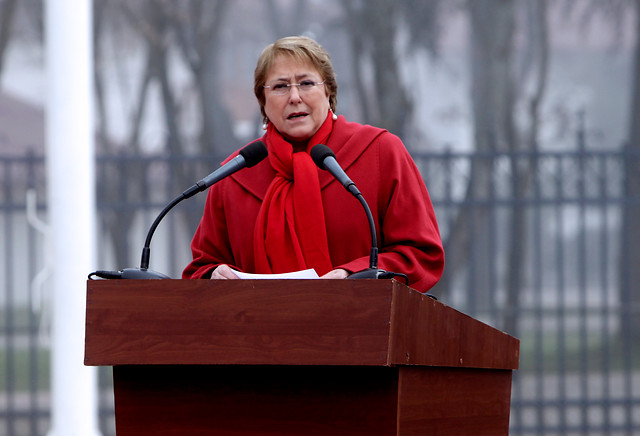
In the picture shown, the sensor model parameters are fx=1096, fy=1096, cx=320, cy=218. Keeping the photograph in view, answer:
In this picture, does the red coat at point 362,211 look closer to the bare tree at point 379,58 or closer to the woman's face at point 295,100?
the woman's face at point 295,100

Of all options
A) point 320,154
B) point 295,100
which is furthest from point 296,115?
point 320,154

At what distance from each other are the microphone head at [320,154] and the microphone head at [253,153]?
0.15m

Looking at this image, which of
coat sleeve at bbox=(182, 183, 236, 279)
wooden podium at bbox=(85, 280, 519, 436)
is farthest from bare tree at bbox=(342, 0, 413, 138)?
wooden podium at bbox=(85, 280, 519, 436)

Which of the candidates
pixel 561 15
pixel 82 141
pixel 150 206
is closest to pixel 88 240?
pixel 82 141

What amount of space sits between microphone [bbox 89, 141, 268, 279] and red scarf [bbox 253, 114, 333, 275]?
0.13 meters

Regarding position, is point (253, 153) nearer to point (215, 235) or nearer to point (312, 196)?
point (312, 196)

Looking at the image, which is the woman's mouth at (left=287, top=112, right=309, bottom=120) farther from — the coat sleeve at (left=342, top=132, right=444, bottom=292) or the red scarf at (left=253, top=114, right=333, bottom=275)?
the coat sleeve at (left=342, top=132, right=444, bottom=292)

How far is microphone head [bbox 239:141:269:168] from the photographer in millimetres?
2805

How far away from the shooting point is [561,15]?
1291cm

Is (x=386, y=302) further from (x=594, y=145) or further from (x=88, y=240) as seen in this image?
(x=594, y=145)

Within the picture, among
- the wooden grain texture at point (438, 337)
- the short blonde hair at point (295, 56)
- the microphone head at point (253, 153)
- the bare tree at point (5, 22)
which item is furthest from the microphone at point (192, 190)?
the bare tree at point (5, 22)

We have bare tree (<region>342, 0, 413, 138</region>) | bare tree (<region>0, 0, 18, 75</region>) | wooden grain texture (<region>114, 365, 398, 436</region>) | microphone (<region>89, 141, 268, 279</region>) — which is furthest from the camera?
bare tree (<region>0, 0, 18, 75</region>)

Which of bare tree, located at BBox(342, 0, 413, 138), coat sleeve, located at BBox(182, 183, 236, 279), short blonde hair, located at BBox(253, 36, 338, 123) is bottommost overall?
coat sleeve, located at BBox(182, 183, 236, 279)

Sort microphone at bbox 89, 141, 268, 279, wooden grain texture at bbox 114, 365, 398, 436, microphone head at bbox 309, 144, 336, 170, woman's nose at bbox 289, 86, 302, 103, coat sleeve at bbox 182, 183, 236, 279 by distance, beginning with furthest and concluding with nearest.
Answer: coat sleeve at bbox 182, 183, 236, 279 → woman's nose at bbox 289, 86, 302, 103 → microphone head at bbox 309, 144, 336, 170 → microphone at bbox 89, 141, 268, 279 → wooden grain texture at bbox 114, 365, 398, 436
